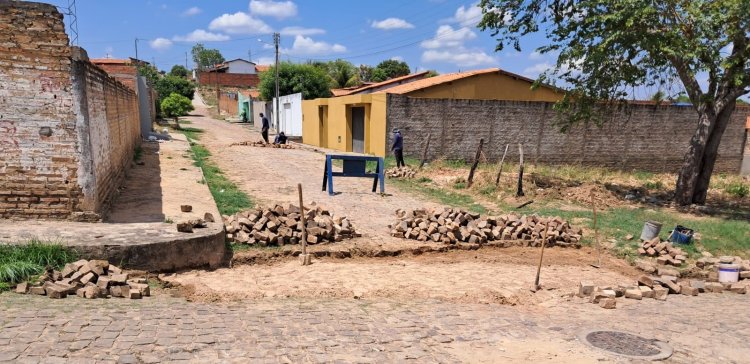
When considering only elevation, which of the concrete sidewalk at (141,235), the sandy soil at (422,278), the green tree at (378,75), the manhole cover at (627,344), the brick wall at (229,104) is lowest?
the sandy soil at (422,278)

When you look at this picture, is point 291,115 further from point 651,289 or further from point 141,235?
point 651,289

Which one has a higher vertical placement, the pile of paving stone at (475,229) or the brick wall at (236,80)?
the brick wall at (236,80)

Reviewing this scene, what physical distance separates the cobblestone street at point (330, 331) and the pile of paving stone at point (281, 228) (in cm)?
232

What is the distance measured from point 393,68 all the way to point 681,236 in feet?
176

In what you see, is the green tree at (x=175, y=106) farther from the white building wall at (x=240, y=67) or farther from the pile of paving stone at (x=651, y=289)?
the white building wall at (x=240, y=67)

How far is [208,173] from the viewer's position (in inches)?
582

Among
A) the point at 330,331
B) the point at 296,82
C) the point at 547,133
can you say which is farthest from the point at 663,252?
the point at 296,82

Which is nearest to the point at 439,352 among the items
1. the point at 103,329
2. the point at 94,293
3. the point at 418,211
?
the point at 103,329

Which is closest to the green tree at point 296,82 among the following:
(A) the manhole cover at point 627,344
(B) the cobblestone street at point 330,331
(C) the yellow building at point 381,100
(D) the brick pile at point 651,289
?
(C) the yellow building at point 381,100

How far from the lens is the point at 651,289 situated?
6695 millimetres

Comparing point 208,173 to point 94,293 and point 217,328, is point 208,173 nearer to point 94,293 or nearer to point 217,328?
point 94,293

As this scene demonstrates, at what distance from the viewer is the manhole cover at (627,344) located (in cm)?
467

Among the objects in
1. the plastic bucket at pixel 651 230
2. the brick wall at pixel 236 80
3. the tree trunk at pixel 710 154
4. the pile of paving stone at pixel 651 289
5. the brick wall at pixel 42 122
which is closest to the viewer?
the pile of paving stone at pixel 651 289

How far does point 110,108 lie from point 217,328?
7304 millimetres
